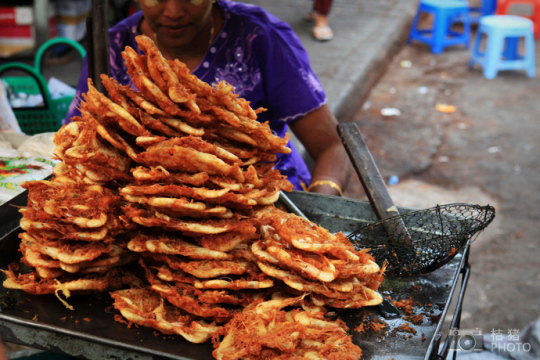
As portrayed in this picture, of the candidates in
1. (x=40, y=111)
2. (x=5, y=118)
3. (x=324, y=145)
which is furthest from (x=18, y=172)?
(x=324, y=145)

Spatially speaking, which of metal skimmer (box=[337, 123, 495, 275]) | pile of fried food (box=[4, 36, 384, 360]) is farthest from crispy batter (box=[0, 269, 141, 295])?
metal skimmer (box=[337, 123, 495, 275])

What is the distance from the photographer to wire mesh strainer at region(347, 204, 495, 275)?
167cm

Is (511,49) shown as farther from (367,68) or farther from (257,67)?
(257,67)

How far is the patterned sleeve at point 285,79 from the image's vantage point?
2.63 metres

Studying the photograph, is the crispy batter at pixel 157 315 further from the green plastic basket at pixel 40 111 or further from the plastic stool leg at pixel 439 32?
the plastic stool leg at pixel 439 32

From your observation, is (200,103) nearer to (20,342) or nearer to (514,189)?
(20,342)

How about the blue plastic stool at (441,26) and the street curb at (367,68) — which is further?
the blue plastic stool at (441,26)

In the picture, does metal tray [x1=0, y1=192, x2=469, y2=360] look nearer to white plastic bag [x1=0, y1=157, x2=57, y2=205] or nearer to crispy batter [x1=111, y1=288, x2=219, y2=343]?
crispy batter [x1=111, y1=288, x2=219, y2=343]

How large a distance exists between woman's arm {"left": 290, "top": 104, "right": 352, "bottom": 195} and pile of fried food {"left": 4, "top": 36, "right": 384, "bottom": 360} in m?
1.13

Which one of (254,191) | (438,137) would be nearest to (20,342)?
(254,191)

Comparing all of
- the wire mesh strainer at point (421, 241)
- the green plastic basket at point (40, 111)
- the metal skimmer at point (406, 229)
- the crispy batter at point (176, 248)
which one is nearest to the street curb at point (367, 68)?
the green plastic basket at point (40, 111)

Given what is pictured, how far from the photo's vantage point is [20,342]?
1.40 meters

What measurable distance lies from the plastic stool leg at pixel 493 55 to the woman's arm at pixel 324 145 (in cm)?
603

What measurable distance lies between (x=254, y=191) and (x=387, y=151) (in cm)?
442
